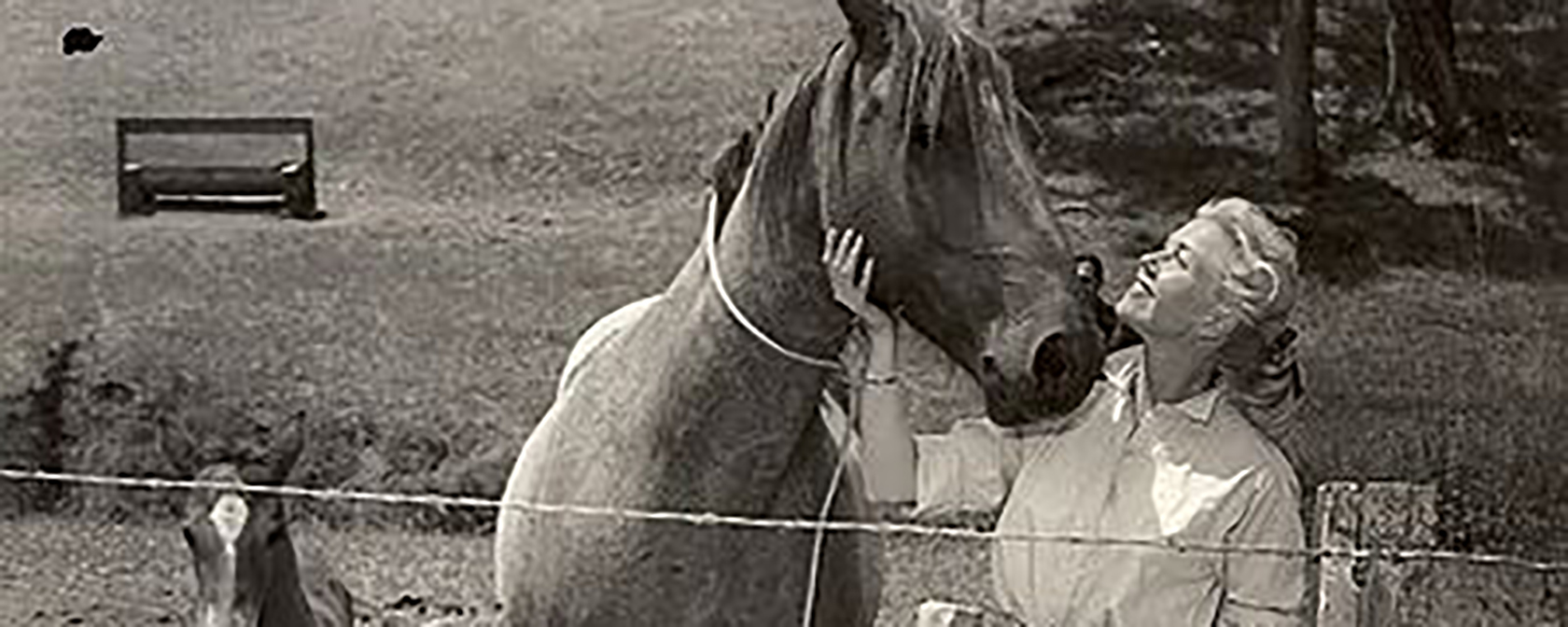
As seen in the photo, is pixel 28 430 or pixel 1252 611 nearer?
pixel 1252 611

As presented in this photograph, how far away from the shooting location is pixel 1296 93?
335 cm

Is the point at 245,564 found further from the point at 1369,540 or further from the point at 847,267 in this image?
the point at 1369,540

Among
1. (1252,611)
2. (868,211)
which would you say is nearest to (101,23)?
(868,211)

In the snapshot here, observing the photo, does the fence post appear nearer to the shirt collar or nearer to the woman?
the woman

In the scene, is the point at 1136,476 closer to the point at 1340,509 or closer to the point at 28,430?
the point at 1340,509

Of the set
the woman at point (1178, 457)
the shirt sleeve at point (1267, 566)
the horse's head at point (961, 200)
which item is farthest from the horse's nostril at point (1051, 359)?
the shirt sleeve at point (1267, 566)

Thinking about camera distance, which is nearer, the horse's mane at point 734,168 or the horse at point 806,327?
the horse at point 806,327

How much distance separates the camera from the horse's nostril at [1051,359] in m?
2.30

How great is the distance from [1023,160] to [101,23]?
1652 mm

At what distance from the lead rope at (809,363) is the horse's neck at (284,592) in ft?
2.27

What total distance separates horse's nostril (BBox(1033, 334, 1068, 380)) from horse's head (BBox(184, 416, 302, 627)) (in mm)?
1045

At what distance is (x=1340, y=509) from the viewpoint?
7.83 ft

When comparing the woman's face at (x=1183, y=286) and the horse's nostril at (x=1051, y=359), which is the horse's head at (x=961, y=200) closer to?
the horse's nostril at (x=1051, y=359)

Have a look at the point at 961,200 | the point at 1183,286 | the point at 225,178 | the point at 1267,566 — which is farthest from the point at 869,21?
the point at 225,178
